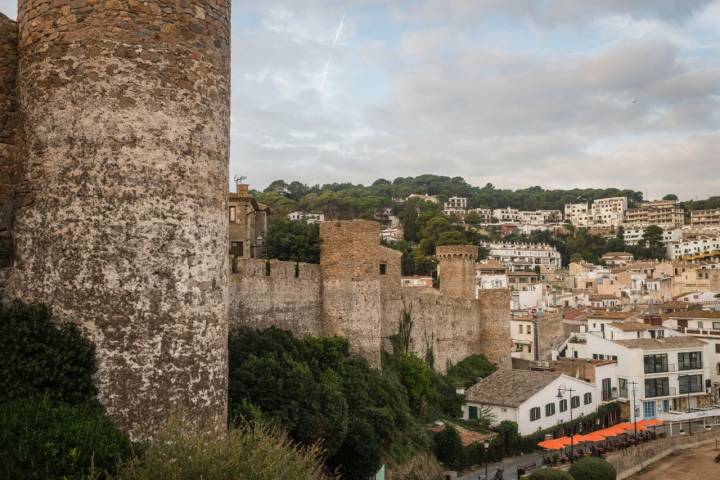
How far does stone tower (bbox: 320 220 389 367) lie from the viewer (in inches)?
1006

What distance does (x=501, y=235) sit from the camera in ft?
536

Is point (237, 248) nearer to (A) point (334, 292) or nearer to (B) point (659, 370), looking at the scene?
(A) point (334, 292)

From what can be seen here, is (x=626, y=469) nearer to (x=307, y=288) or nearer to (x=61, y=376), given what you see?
(x=307, y=288)

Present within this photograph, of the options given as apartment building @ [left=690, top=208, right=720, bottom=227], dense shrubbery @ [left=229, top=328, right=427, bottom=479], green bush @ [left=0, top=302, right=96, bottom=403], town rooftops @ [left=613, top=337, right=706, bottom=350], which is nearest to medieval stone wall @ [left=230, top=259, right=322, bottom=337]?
dense shrubbery @ [left=229, top=328, right=427, bottom=479]

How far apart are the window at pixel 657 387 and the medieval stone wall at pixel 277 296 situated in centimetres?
3163

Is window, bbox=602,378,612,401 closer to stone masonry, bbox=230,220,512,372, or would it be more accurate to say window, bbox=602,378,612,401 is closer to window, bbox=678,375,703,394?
window, bbox=678,375,703,394

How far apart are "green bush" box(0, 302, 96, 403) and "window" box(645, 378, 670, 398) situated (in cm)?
4704

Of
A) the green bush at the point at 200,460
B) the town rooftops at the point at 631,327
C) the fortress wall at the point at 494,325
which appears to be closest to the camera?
the green bush at the point at 200,460

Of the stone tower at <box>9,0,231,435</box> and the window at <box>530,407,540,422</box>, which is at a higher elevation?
the stone tower at <box>9,0,231,435</box>

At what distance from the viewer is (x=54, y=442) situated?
7.09 meters

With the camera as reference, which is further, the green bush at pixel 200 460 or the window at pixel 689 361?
the window at pixel 689 361

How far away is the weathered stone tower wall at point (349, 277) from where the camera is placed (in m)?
25.5

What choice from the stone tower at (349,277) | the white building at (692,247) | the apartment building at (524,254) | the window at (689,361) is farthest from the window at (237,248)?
the white building at (692,247)

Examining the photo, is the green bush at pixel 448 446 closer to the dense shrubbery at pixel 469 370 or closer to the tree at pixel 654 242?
the dense shrubbery at pixel 469 370
